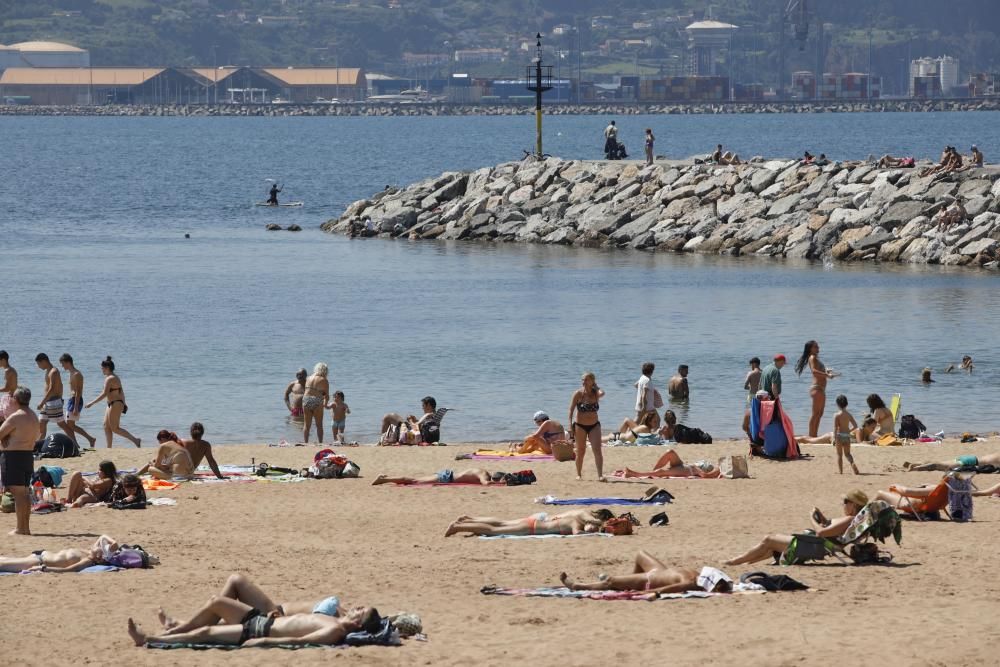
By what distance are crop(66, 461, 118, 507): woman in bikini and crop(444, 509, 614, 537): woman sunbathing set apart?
3940 mm

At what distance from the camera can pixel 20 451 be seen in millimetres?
16188

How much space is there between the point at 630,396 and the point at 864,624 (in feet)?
49.4

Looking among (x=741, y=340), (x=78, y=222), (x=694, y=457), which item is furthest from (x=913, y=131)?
(x=694, y=457)

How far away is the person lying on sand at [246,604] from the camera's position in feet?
42.4

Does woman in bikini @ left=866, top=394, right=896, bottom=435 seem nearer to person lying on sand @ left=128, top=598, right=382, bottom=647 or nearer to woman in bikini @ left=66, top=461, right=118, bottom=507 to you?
woman in bikini @ left=66, top=461, right=118, bottom=507

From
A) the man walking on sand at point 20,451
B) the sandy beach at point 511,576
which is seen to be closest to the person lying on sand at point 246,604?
the sandy beach at point 511,576

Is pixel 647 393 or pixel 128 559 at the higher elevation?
pixel 647 393

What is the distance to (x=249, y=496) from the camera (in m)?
19.2

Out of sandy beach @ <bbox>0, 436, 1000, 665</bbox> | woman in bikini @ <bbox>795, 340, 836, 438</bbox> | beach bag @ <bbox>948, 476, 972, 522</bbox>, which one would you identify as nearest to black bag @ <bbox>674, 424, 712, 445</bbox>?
woman in bikini @ <bbox>795, 340, 836, 438</bbox>


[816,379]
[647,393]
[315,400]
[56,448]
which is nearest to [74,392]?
[56,448]

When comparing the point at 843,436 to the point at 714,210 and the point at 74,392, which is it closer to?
the point at 74,392

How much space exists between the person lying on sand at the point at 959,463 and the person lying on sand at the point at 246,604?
9264 millimetres

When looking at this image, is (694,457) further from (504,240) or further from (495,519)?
(504,240)

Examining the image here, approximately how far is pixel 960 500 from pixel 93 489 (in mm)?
9105
